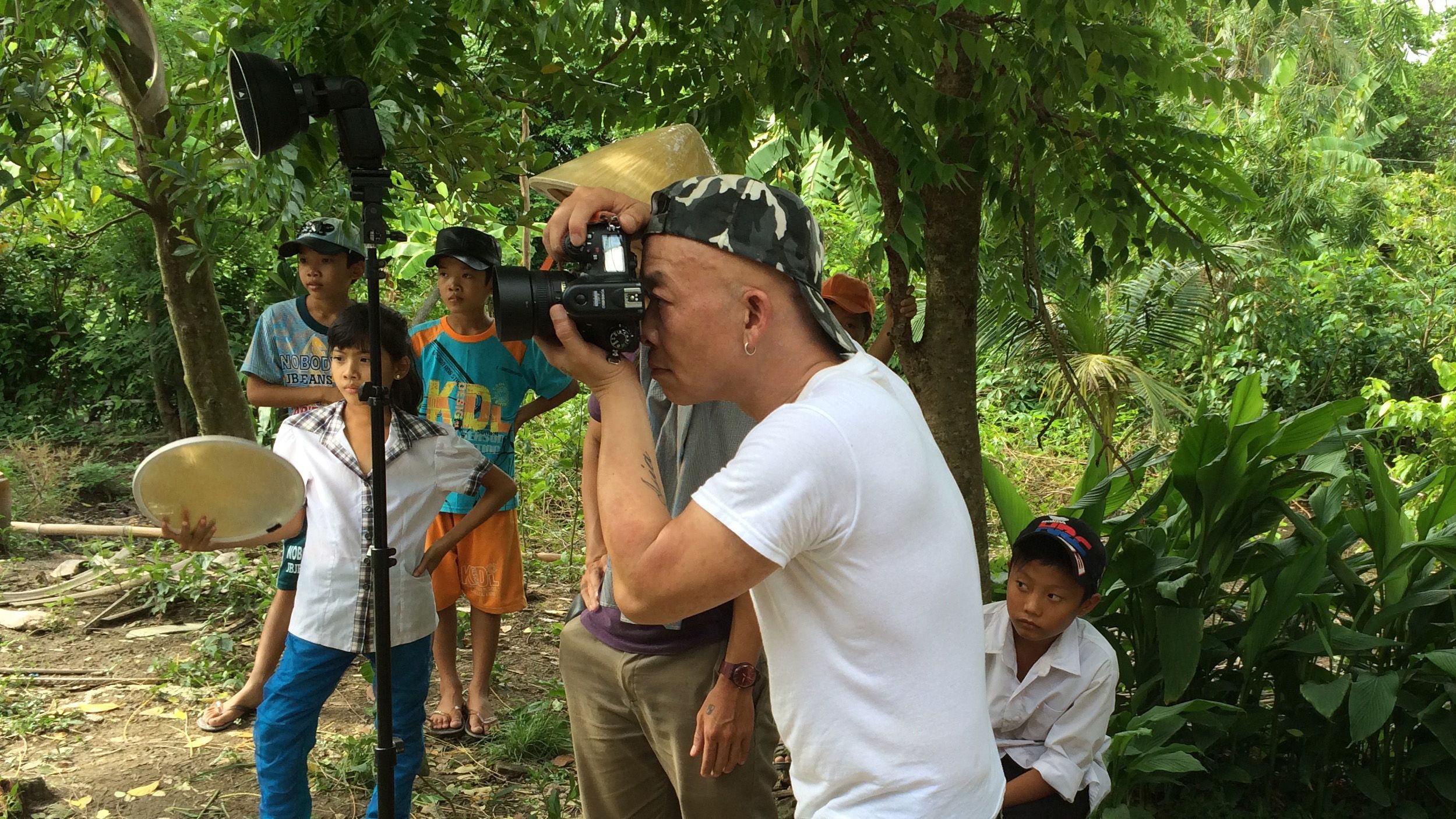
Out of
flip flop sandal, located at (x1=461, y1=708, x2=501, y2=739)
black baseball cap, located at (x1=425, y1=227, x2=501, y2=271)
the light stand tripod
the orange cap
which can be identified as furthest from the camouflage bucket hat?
flip flop sandal, located at (x1=461, y1=708, x2=501, y2=739)

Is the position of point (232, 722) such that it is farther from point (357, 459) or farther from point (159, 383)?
point (159, 383)

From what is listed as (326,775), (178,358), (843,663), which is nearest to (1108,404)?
(326,775)

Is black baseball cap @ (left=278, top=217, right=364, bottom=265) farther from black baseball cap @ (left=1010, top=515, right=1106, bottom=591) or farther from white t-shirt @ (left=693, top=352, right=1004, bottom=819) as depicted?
white t-shirt @ (left=693, top=352, right=1004, bottom=819)

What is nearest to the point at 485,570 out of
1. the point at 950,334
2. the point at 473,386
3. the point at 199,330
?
the point at 473,386

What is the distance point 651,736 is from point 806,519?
99 cm

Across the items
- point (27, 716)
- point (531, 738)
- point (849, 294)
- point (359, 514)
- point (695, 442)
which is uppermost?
point (849, 294)

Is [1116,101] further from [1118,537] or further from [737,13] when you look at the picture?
[1118,537]

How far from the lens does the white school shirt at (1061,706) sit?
2.46 metres

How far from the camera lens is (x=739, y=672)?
1.89 m

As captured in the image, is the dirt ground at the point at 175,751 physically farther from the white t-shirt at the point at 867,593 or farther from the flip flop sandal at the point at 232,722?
the white t-shirt at the point at 867,593

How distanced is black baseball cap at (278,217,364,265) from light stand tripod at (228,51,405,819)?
4.54ft

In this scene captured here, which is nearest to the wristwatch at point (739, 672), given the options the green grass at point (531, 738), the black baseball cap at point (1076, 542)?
the black baseball cap at point (1076, 542)

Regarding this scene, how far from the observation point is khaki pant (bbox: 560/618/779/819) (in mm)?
1993

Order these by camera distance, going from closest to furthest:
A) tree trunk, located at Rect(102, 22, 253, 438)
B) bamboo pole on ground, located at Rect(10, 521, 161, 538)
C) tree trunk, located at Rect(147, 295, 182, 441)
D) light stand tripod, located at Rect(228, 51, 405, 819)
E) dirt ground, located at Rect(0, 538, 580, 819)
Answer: light stand tripod, located at Rect(228, 51, 405, 819), dirt ground, located at Rect(0, 538, 580, 819), tree trunk, located at Rect(102, 22, 253, 438), bamboo pole on ground, located at Rect(10, 521, 161, 538), tree trunk, located at Rect(147, 295, 182, 441)
